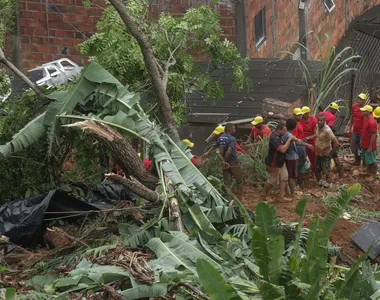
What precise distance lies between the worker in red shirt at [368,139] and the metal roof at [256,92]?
4235mm

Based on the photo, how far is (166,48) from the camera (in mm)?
14820

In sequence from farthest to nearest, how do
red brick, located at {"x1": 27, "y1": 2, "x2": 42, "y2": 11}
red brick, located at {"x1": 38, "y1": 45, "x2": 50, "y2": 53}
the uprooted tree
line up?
red brick, located at {"x1": 38, "y1": 45, "x2": 50, "y2": 53}
red brick, located at {"x1": 27, "y1": 2, "x2": 42, "y2": 11}
the uprooted tree

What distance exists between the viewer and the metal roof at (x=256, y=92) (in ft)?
68.8

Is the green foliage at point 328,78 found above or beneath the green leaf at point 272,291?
beneath

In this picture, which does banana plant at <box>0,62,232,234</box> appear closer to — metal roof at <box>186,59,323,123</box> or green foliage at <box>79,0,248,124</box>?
green foliage at <box>79,0,248,124</box>

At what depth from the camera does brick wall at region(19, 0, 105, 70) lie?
2408 centimetres

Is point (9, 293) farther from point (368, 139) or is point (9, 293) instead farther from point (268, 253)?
point (368, 139)

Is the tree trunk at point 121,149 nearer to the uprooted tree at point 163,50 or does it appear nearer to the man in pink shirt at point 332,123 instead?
the uprooted tree at point 163,50

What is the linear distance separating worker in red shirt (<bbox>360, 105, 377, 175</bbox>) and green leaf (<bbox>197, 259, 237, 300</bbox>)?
929 cm

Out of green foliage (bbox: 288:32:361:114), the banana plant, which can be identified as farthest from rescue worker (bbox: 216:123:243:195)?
green foliage (bbox: 288:32:361:114)

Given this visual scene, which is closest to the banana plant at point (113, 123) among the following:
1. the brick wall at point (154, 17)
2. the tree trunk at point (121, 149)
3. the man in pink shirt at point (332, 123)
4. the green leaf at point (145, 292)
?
the tree trunk at point (121, 149)

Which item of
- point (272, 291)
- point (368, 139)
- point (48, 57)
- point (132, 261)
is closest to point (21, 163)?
point (132, 261)

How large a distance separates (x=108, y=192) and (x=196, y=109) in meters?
8.26

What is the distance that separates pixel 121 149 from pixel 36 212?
1397mm
